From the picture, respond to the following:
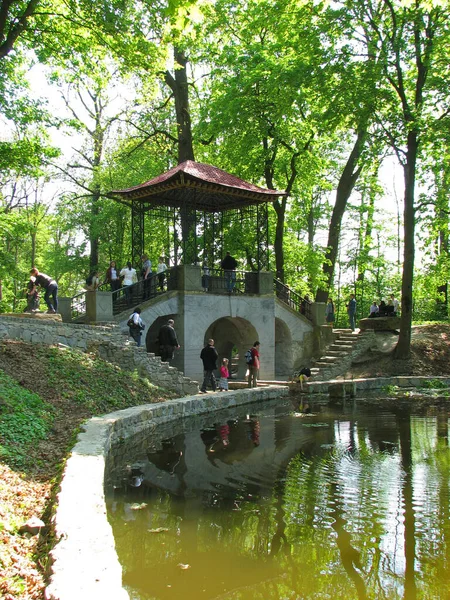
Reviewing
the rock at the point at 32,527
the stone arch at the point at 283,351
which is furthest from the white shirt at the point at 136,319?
the rock at the point at 32,527

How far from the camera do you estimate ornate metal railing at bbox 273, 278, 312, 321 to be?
74.7 feet

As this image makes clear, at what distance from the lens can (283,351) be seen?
22844 millimetres

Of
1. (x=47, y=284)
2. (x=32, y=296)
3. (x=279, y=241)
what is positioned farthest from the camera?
(x=279, y=241)

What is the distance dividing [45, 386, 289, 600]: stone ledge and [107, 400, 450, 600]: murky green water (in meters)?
0.47

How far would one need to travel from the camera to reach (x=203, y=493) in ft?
23.9

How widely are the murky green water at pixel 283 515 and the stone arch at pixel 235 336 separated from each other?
10059 mm

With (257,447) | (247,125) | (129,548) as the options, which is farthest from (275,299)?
(129,548)

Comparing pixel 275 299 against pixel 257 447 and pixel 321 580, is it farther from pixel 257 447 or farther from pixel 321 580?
pixel 321 580

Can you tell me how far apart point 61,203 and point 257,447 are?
916 inches

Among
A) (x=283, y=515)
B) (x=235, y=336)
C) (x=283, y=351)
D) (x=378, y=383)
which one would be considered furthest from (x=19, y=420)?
(x=283, y=351)

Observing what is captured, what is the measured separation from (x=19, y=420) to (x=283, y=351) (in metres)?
15.5

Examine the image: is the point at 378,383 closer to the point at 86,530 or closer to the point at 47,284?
the point at 47,284

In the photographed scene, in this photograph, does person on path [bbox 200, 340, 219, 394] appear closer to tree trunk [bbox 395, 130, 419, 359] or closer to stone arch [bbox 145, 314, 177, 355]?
stone arch [bbox 145, 314, 177, 355]

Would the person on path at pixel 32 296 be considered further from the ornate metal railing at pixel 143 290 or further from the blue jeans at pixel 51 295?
the ornate metal railing at pixel 143 290
